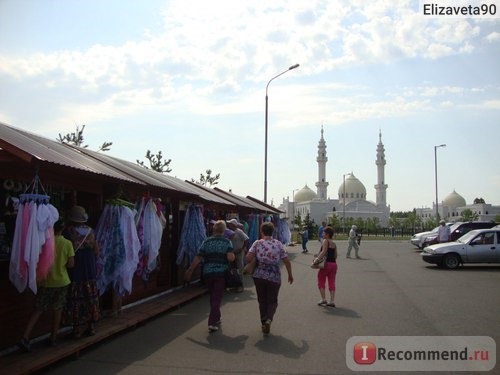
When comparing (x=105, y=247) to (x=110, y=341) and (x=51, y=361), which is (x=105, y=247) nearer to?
(x=110, y=341)

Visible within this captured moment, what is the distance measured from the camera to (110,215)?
8.20 m

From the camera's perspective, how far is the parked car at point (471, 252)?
707 inches

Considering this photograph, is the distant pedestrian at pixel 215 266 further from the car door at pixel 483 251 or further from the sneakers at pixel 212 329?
the car door at pixel 483 251

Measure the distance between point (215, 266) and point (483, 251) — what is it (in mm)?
13361

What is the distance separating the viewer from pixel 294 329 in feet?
26.3

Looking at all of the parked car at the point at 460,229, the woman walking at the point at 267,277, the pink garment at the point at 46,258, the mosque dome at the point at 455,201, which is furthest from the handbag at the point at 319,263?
the mosque dome at the point at 455,201

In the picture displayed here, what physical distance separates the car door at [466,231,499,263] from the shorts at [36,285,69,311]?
49.8 feet

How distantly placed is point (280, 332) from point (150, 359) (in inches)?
87.3

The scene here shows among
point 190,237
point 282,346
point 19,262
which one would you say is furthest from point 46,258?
point 190,237

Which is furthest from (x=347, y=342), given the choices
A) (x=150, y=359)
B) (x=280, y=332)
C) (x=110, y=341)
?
(x=110, y=341)

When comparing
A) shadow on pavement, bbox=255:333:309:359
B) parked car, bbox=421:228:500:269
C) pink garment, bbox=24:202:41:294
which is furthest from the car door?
pink garment, bbox=24:202:41:294

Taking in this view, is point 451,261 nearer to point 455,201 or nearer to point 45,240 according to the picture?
point 45,240

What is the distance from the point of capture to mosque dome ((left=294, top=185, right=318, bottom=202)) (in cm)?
12850

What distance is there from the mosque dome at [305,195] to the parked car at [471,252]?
109287mm
